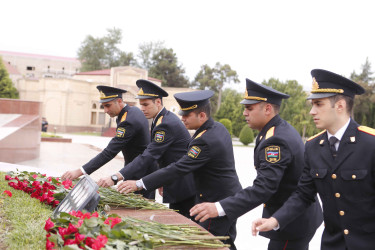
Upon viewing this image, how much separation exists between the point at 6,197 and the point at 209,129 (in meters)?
1.87

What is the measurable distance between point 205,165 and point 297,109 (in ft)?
132

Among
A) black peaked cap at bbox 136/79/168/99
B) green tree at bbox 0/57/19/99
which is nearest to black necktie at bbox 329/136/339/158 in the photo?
black peaked cap at bbox 136/79/168/99

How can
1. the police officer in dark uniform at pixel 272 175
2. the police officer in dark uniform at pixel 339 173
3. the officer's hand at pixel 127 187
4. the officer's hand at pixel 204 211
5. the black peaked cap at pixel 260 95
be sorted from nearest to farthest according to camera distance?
the police officer in dark uniform at pixel 339 173 → the officer's hand at pixel 204 211 → the police officer in dark uniform at pixel 272 175 → the black peaked cap at pixel 260 95 → the officer's hand at pixel 127 187

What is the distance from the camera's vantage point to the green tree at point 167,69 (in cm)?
5375

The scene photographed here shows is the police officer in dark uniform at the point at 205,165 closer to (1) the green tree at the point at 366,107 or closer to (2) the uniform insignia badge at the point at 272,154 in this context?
(2) the uniform insignia badge at the point at 272,154

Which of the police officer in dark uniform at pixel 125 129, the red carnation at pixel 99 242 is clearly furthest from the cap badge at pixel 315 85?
the police officer in dark uniform at pixel 125 129

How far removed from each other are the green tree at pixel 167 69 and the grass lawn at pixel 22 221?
50481mm

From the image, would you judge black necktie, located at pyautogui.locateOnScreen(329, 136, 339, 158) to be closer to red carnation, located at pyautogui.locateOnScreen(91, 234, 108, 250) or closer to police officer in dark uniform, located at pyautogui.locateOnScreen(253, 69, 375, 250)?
police officer in dark uniform, located at pyautogui.locateOnScreen(253, 69, 375, 250)

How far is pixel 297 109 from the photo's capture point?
42.0 metres

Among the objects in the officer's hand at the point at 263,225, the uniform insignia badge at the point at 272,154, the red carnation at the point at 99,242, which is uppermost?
the uniform insignia badge at the point at 272,154

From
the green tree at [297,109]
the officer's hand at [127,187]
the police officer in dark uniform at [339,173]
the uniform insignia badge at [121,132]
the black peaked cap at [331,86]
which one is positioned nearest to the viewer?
the police officer in dark uniform at [339,173]

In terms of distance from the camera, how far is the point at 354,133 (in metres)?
2.29

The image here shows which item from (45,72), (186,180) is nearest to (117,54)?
(45,72)

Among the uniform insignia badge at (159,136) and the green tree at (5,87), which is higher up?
the uniform insignia badge at (159,136)
